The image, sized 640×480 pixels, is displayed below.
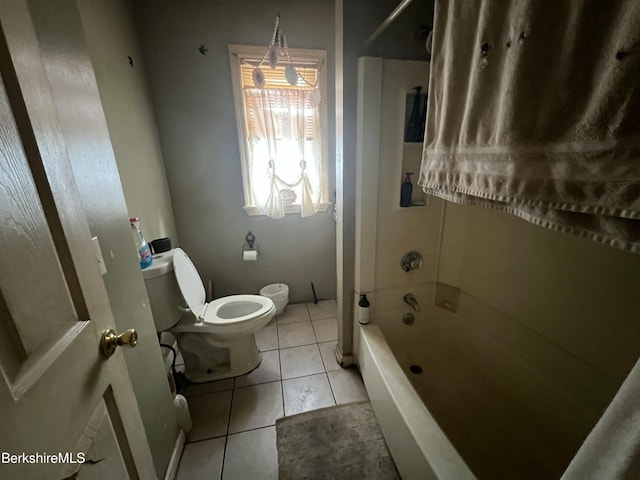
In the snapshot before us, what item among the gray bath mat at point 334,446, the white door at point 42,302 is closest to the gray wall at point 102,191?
the white door at point 42,302

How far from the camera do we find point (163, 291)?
1318 mm

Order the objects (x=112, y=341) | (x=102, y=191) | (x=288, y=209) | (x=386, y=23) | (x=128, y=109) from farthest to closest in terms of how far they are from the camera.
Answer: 1. (x=288, y=209)
2. (x=128, y=109)
3. (x=386, y=23)
4. (x=102, y=191)
5. (x=112, y=341)

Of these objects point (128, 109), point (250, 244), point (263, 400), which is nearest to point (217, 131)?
point (128, 109)

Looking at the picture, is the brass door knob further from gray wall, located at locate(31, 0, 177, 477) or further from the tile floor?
the tile floor

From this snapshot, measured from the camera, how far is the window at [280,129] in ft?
6.35

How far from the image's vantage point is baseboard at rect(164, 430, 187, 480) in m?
1.09

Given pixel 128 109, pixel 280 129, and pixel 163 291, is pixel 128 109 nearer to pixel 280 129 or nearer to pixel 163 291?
pixel 280 129

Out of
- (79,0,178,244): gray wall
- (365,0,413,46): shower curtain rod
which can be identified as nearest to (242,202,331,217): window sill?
(79,0,178,244): gray wall

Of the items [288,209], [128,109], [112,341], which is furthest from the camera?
[288,209]

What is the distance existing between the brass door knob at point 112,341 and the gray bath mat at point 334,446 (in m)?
1.02

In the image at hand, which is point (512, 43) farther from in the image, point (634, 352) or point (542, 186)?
point (634, 352)

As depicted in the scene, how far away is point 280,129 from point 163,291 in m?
1.48

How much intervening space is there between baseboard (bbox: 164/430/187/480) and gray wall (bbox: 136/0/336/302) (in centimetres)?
121

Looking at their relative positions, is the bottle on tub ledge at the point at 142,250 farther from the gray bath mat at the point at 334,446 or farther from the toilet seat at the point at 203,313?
the gray bath mat at the point at 334,446
